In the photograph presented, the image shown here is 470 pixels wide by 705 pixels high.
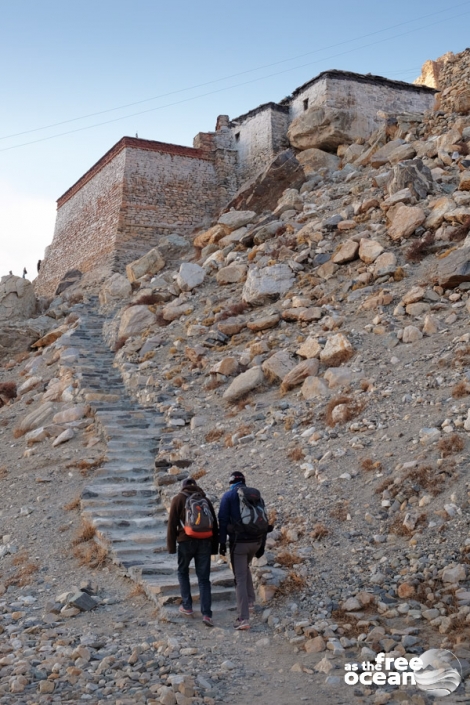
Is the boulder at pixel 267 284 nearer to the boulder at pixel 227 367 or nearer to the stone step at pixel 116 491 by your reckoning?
the boulder at pixel 227 367

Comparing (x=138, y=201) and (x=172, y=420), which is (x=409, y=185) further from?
(x=138, y=201)

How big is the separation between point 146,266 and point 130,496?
11.3m

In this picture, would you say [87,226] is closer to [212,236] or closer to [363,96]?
[212,236]

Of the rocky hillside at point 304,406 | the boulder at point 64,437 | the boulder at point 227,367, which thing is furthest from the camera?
the boulder at point 227,367

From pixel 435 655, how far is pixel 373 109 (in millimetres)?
21407

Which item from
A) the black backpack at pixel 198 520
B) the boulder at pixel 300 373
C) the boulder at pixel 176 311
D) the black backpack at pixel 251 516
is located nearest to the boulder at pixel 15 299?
the boulder at pixel 176 311

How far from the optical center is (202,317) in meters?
14.8

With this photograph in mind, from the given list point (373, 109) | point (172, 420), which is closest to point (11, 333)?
point (172, 420)

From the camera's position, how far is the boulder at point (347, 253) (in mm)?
13336

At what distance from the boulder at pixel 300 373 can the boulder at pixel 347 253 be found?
11.9 ft

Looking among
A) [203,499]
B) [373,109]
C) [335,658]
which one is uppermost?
[373,109]

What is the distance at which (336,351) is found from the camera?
34.4 feet

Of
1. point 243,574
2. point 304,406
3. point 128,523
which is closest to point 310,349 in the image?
point 304,406

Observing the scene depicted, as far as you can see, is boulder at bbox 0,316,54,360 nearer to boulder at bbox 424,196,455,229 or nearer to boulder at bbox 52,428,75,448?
boulder at bbox 52,428,75,448
